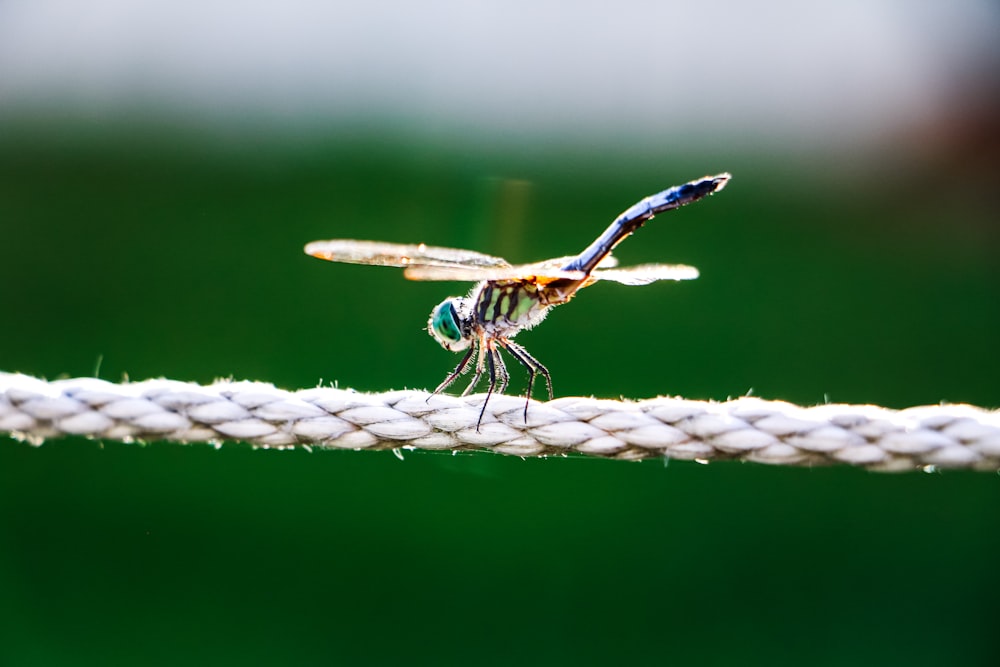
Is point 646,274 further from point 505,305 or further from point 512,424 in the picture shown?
point 512,424

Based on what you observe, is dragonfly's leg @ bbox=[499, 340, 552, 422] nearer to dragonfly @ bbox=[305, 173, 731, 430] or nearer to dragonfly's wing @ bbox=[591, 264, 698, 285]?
dragonfly @ bbox=[305, 173, 731, 430]

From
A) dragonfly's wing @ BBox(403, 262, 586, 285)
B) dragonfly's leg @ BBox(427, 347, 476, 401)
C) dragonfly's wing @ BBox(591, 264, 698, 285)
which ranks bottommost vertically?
dragonfly's leg @ BBox(427, 347, 476, 401)

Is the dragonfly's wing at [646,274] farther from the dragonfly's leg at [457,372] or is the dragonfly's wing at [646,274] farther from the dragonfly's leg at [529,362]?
the dragonfly's leg at [457,372]

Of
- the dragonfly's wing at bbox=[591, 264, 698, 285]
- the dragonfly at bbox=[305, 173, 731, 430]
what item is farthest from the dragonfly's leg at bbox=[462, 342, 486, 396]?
the dragonfly's wing at bbox=[591, 264, 698, 285]

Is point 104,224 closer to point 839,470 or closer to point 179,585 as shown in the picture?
point 179,585

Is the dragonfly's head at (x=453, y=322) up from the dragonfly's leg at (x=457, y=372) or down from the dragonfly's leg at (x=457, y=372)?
up

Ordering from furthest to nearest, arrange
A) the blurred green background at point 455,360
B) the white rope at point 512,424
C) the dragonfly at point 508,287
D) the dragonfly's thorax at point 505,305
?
the blurred green background at point 455,360 → the dragonfly's thorax at point 505,305 → the dragonfly at point 508,287 → the white rope at point 512,424

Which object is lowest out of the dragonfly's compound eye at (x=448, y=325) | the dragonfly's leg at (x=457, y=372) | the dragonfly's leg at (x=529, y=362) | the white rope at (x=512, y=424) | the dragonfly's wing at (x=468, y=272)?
the white rope at (x=512, y=424)

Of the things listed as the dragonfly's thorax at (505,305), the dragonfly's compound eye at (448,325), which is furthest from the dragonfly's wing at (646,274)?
the dragonfly's compound eye at (448,325)

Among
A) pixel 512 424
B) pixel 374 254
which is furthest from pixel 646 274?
pixel 512 424
